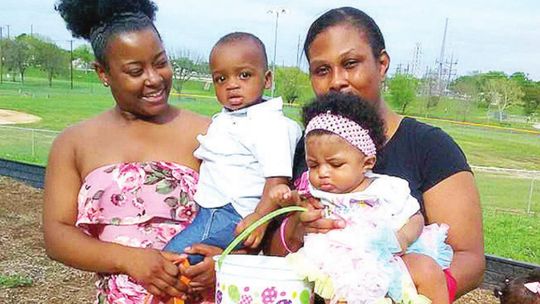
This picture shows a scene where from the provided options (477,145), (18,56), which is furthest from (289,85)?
(18,56)

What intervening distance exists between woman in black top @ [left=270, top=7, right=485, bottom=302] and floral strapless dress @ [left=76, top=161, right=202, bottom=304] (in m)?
0.42

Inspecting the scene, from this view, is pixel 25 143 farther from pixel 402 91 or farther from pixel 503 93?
pixel 503 93


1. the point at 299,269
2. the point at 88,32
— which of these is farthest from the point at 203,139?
the point at 299,269

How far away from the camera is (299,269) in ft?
5.40

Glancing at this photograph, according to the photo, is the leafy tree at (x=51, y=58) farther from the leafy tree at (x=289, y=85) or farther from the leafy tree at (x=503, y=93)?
the leafy tree at (x=503, y=93)

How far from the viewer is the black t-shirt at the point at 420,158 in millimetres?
1976

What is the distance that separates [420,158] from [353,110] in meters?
0.31

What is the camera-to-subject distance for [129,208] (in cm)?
217

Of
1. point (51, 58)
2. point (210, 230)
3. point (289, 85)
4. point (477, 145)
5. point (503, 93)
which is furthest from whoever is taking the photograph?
point (51, 58)

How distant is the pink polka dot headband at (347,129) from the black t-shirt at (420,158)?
123mm

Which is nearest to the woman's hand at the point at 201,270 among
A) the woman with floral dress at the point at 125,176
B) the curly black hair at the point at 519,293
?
the woman with floral dress at the point at 125,176

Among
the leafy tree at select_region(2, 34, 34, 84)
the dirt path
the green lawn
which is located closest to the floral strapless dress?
the dirt path

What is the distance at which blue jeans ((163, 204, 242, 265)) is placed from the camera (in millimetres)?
2125

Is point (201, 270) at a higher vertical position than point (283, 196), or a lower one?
lower
